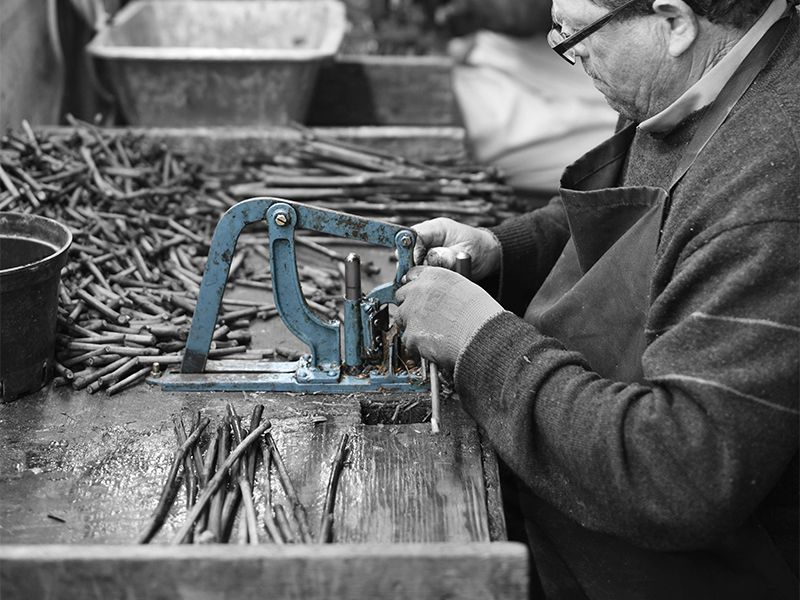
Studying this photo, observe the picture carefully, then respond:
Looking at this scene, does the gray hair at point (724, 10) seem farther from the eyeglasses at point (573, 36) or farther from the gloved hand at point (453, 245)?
the gloved hand at point (453, 245)

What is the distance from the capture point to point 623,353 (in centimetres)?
231

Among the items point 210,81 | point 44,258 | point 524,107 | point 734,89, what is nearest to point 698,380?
point 734,89

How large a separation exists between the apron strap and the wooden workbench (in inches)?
34.8

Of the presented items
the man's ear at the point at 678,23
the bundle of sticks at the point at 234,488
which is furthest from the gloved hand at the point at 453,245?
the man's ear at the point at 678,23

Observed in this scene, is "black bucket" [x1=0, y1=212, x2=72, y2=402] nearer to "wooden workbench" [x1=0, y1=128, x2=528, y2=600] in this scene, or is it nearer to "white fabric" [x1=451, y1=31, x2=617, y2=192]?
"wooden workbench" [x1=0, y1=128, x2=528, y2=600]

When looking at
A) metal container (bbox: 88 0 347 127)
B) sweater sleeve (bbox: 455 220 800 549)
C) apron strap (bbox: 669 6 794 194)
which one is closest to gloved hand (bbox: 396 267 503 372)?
sweater sleeve (bbox: 455 220 800 549)

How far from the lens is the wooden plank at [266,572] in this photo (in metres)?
1.71

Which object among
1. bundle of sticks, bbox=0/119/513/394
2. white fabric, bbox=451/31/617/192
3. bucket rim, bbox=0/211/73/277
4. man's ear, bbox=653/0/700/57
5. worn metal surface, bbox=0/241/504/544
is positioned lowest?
white fabric, bbox=451/31/617/192

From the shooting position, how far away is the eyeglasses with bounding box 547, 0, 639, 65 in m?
2.16

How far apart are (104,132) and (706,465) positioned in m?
3.47

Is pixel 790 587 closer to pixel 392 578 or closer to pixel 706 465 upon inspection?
pixel 706 465

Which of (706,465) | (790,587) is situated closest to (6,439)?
(706,465)

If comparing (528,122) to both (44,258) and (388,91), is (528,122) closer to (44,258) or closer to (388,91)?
(388,91)

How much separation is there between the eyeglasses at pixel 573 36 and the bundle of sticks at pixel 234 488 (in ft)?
3.66
